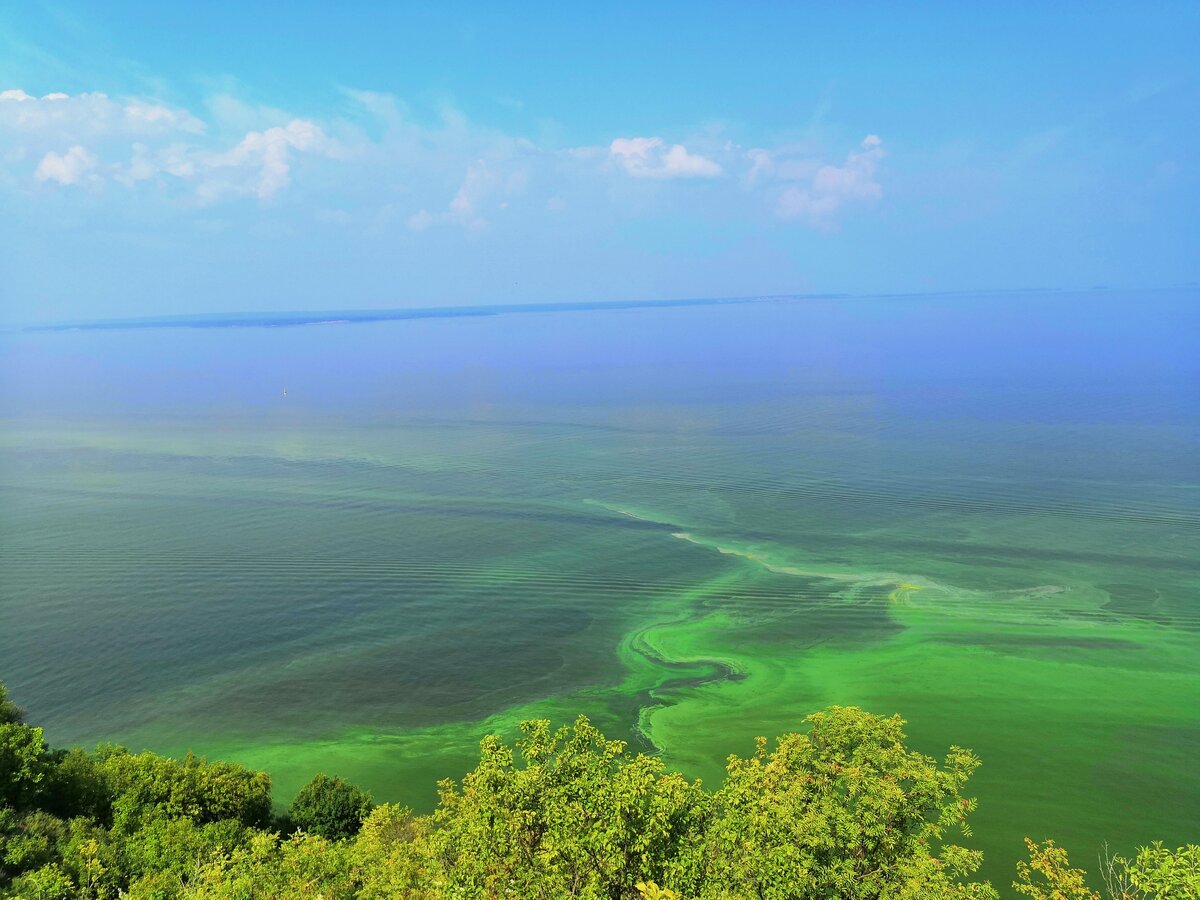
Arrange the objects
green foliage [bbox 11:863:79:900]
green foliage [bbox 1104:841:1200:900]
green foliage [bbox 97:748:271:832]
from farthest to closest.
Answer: green foliage [bbox 97:748:271:832], green foliage [bbox 11:863:79:900], green foliage [bbox 1104:841:1200:900]

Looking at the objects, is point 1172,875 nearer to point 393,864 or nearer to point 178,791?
point 393,864

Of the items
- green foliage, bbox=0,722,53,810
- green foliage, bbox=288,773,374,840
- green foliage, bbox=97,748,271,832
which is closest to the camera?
green foliage, bbox=0,722,53,810

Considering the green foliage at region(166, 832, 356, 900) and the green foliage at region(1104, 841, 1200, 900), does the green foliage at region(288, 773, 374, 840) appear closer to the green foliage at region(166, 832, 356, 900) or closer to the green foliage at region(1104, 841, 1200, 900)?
the green foliage at region(166, 832, 356, 900)

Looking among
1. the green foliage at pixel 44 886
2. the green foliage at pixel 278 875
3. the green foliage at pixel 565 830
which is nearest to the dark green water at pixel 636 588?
the green foliage at pixel 278 875

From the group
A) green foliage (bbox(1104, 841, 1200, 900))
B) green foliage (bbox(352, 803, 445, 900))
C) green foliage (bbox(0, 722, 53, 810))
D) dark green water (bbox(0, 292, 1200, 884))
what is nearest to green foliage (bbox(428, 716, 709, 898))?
green foliage (bbox(352, 803, 445, 900))

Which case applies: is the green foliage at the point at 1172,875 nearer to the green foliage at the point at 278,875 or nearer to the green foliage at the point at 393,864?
the green foliage at the point at 393,864

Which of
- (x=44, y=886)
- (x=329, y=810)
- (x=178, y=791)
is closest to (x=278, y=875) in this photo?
(x=44, y=886)
